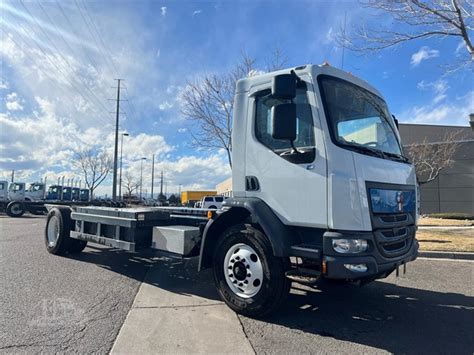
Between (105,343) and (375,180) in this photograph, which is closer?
(105,343)

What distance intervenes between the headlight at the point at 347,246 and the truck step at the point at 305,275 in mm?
390

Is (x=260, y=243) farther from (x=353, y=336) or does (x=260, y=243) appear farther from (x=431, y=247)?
(x=431, y=247)

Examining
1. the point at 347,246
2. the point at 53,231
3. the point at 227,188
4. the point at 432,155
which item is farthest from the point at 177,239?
the point at 227,188

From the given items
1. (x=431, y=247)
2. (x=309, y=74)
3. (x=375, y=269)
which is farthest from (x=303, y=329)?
(x=431, y=247)

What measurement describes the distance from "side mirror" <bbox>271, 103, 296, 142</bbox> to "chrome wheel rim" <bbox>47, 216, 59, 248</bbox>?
21.5ft

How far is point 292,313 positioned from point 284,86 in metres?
2.93

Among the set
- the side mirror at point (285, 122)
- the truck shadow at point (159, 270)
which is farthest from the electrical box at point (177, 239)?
the side mirror at point (285, 122)

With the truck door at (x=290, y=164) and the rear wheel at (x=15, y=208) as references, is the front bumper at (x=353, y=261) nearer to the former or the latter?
the truck door at (x=290, y=164)

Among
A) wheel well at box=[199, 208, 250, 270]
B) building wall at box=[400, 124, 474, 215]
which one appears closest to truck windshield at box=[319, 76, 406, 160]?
wheel well at box=[199, 208, 250, 270]

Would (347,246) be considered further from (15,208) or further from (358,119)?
(15,208)

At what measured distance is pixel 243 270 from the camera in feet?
15.2

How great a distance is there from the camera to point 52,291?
542 cm

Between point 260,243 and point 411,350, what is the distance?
1.95 meters

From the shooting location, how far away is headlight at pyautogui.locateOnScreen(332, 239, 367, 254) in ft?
12.9
